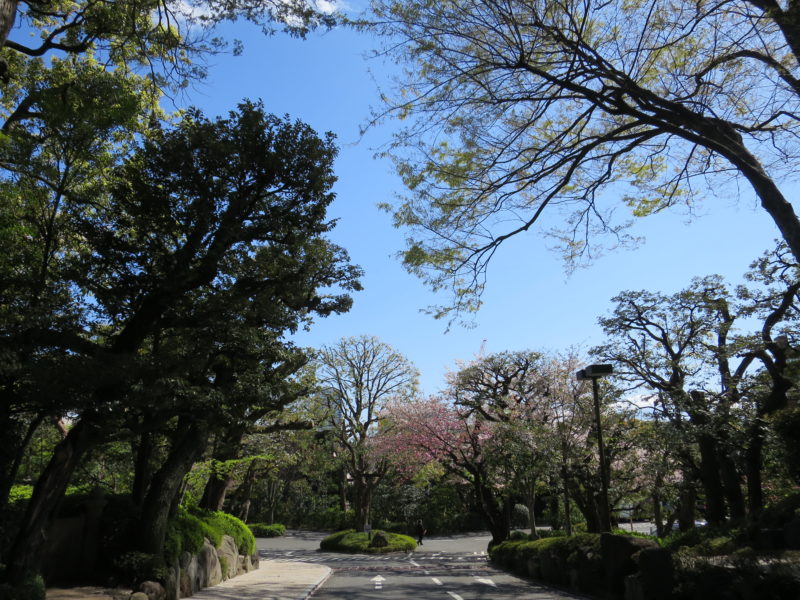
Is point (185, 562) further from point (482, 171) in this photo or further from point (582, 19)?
point (582, 19)

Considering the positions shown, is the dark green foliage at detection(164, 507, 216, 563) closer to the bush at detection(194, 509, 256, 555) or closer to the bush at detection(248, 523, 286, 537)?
the bush at detection(194, 509, 256, 555)

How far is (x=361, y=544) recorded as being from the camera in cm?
2617

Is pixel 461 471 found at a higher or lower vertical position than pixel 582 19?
lower

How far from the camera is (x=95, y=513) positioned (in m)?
10.7

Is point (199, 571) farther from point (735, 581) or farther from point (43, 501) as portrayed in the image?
point (735, 581)

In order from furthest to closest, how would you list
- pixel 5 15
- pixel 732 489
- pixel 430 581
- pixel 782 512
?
pixel 732 489 → pixel 430 581 → pixel 782 512 → pixel 5 15

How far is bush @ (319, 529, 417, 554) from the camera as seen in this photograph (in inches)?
1014

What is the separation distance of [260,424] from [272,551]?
12598 mm

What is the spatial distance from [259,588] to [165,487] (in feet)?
12.7

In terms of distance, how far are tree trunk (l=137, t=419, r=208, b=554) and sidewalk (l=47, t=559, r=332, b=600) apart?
126 cm

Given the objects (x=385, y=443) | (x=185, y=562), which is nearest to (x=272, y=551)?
(x=385, y=443)

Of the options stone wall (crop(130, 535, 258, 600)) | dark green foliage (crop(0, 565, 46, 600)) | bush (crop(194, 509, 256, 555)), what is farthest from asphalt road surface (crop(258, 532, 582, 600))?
dark green foliage (crop(0, 565, 46, 600))

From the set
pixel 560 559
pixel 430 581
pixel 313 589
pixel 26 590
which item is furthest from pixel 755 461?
pixel 26 590

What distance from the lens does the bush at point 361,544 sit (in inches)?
1014
